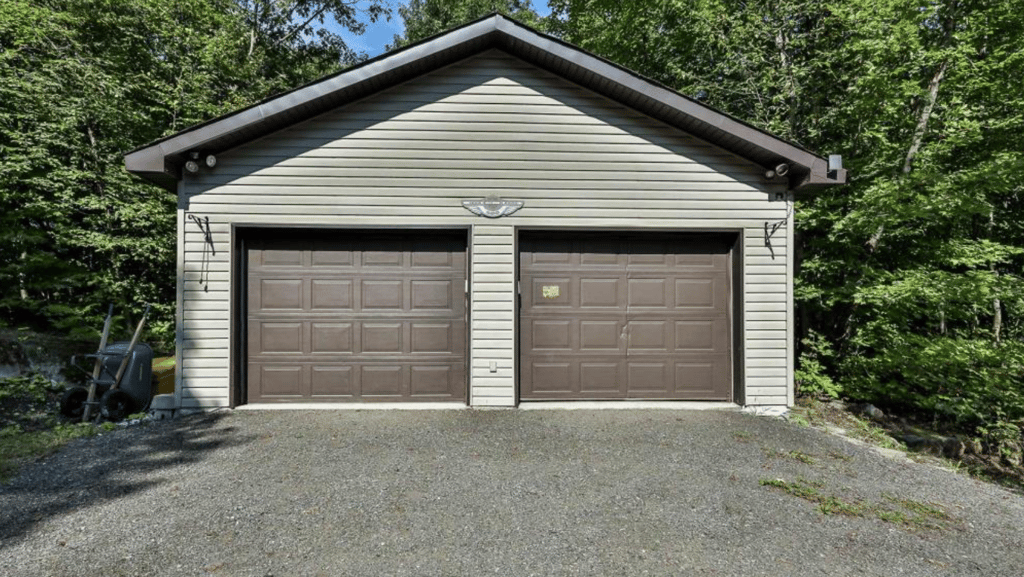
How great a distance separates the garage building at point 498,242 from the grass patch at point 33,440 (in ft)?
3.61

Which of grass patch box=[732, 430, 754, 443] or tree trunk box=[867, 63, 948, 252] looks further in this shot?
tree trunk box=[867, 63, 948, 252]

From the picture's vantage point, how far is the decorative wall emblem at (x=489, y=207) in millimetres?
5746

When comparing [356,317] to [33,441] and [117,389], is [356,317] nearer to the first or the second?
[117,389]

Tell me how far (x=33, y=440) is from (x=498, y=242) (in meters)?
5.09

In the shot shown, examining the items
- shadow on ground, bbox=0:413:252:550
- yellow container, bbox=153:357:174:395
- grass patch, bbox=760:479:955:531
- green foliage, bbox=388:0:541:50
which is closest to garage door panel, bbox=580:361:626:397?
grass patch, bbox=760:479:955:531

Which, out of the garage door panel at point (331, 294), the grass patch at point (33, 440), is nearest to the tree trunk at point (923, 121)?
the garage door panel at point (331, 294)

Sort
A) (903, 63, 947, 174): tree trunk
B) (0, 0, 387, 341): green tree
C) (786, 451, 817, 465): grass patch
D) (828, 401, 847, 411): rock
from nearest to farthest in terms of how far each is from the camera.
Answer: (786, 451, 817, 465): grass patch → (828, 401, 847, 411): rock → (903, 63, 947, 174): tree trunk → (0, 0, 387, 341): green tree

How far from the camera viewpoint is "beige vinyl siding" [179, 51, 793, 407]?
5.64 meters

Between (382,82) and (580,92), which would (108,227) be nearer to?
(382,82)

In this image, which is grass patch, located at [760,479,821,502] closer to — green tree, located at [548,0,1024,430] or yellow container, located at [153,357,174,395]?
green tree, located at [548,0,1024,430]

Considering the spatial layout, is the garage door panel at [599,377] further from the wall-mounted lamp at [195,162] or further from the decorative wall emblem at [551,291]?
the wall-mounted lamp at [195,162]

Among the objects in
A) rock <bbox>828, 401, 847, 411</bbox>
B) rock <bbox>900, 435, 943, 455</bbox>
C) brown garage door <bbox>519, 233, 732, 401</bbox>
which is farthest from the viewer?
rock <bbox>828, 401, 847, 411</bbox>

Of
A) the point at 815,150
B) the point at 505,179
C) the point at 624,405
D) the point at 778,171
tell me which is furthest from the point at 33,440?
the point at 815,150

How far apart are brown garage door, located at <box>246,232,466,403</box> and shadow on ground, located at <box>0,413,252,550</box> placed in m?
1.04
